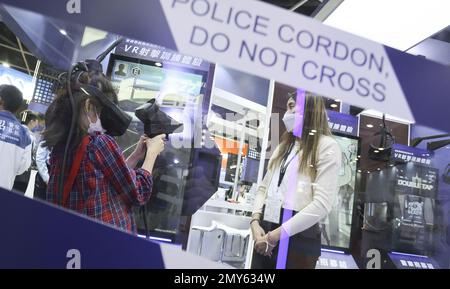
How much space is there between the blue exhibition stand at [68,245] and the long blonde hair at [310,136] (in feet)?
1.97

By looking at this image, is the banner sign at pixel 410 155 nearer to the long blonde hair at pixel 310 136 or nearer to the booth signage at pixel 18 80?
the long blonde hair at pixel 310 136

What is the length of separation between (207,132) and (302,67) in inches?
18.2

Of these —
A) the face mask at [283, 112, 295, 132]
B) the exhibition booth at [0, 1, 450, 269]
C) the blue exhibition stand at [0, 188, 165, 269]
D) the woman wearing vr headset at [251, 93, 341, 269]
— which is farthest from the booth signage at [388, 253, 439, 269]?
the blue exhibition stand at [0, 188, 165, 269]

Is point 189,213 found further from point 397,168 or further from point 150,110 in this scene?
point 397,168

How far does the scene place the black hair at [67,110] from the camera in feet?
4.55

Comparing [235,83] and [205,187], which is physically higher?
[235,83]

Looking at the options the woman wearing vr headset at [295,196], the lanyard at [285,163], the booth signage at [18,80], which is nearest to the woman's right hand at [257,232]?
the woman wearing vr headset at [295,196]

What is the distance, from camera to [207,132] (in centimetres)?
139

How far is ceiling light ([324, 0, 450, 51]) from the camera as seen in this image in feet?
5.73

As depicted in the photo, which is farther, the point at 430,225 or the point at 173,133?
the point at 430,225
